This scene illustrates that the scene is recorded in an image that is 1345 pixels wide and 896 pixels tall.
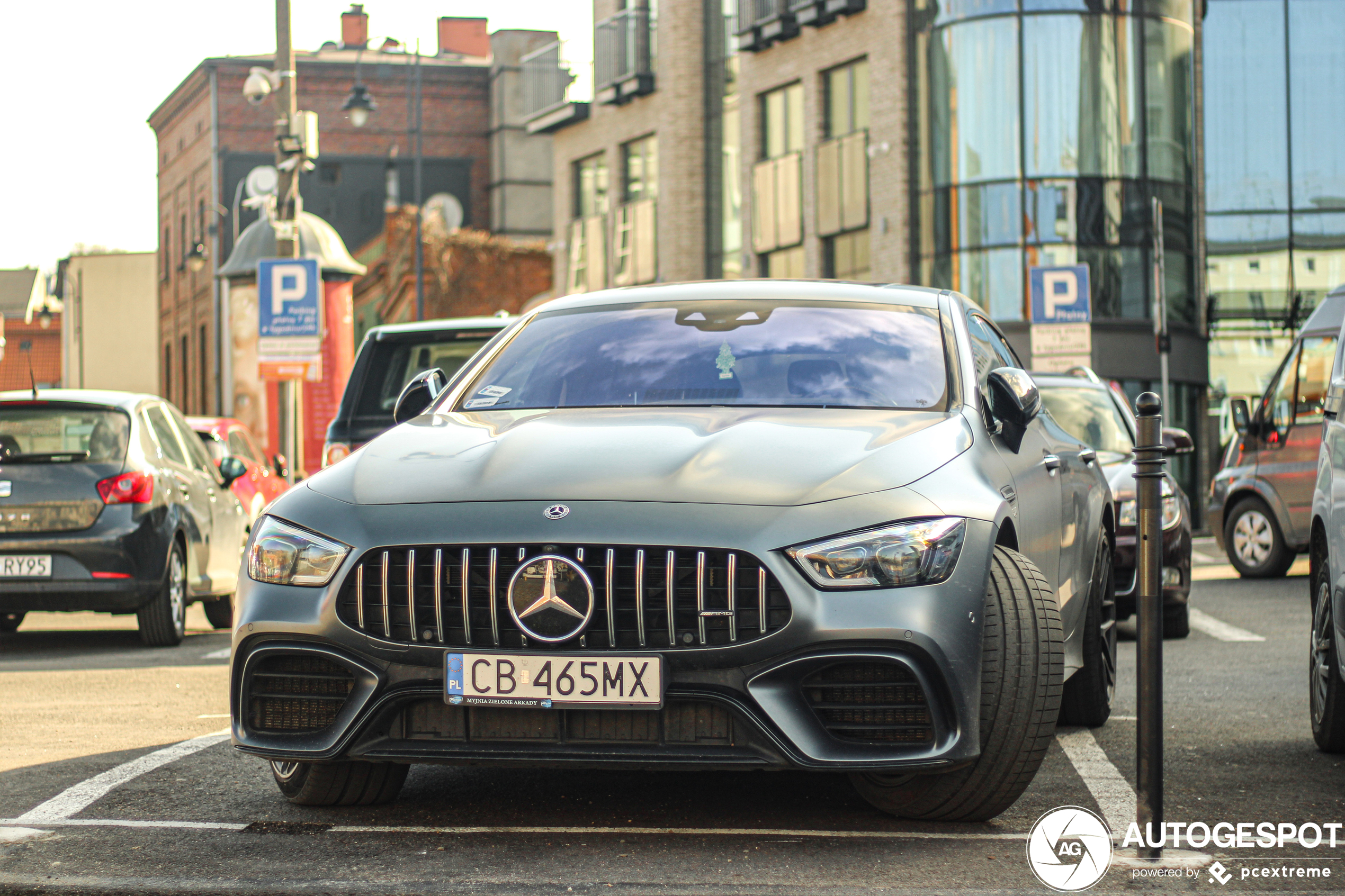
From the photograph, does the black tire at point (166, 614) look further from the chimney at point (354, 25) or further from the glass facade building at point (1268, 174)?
the chimney at point (354, 25)

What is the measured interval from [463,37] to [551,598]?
69.9 m

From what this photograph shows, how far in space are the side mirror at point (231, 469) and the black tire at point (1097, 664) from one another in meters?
7.14

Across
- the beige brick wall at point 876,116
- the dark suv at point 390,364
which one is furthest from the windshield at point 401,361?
the beige brick wall at point 876,116

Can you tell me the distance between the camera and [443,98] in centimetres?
6744

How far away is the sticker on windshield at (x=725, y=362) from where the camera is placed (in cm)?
573

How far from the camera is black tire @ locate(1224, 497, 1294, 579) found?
16.7m

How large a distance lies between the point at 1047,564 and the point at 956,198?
88.5ft

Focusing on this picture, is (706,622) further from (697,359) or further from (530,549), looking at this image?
(697,359)

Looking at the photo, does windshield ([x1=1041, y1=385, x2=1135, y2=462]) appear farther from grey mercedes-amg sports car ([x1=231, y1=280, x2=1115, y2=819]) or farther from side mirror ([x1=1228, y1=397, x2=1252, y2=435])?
grey mercedes-amg sports car ([x1=231, y1=280, x2=1115, y2=819])

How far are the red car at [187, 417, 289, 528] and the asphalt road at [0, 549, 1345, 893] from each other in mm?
7333

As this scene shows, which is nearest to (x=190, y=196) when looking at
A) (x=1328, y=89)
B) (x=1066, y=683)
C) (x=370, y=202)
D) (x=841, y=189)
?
(x=370, y=202)

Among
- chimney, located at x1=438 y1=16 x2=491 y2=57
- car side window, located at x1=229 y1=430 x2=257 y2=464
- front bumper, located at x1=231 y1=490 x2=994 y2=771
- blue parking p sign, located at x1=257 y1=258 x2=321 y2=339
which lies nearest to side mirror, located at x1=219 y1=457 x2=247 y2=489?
car side window, located at x1=229 y1=430 x2=257 y2=464

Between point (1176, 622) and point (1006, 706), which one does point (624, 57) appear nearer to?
point (1176, 622)

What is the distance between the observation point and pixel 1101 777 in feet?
19.2
